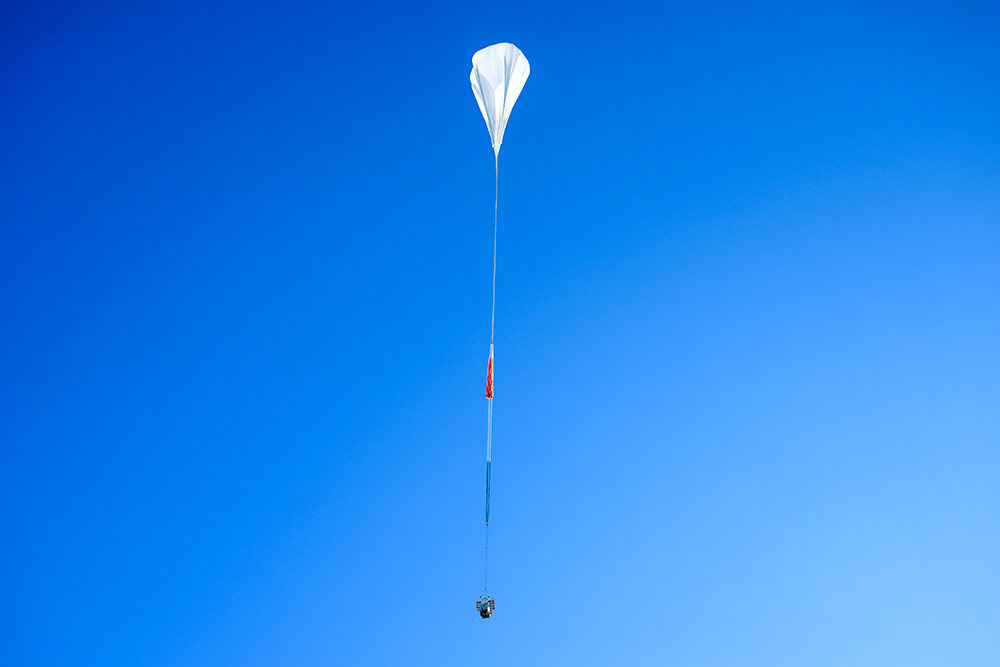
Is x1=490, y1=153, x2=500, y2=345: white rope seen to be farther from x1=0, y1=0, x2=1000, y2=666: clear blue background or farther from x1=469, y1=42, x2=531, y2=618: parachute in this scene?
x1=469, y1=42, x2=531, y2=618: parachute

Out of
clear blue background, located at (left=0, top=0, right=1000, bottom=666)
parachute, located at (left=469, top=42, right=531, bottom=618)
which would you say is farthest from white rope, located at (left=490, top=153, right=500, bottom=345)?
parachute, located at (left=469, top=42, right=531, bottom=618)

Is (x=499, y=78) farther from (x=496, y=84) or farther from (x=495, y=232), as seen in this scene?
(x=495, y=232)

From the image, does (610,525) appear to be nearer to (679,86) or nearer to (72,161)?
(679,86)

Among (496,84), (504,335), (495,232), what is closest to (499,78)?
(496,84)

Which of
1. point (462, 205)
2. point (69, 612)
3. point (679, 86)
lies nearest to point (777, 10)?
point (679, 86)

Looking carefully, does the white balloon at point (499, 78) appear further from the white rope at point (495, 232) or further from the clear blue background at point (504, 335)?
the clear blue background at point (504, 335)

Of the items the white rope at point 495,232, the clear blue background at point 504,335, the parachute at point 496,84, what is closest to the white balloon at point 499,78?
the parachute at point 496,84
